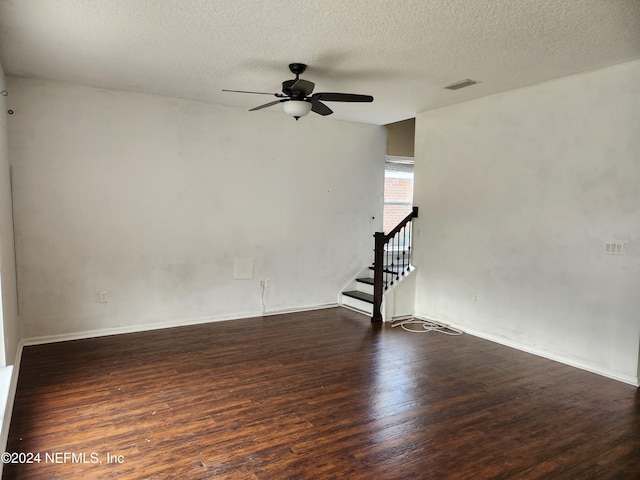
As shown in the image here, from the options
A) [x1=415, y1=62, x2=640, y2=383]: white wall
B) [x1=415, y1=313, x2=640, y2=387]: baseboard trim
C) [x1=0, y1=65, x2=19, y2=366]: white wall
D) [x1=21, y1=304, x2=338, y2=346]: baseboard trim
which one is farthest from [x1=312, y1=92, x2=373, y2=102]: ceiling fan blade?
[x1=21, y1=304, x2=338, y2=346]: baseboard trim

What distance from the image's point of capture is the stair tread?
19.2 feet

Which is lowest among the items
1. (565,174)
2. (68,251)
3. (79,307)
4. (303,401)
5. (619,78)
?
(303,401)

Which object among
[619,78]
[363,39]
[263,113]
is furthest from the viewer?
[263,113]

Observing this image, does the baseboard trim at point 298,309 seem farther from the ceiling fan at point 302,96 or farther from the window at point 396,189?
the ceiling fan at point 302,96

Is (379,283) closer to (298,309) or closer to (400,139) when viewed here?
(298,309)

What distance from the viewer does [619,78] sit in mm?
3562

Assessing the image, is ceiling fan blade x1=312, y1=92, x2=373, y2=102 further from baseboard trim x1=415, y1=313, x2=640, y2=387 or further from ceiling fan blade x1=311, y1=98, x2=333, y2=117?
baseboard trim x1=415, y1=313, x2=640, y2=387

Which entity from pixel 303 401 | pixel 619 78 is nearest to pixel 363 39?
pixel 619 78

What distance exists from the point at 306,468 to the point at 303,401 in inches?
31.9

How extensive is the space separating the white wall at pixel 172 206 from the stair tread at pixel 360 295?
0.63 ft

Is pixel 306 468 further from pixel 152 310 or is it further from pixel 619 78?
pixel 619 78

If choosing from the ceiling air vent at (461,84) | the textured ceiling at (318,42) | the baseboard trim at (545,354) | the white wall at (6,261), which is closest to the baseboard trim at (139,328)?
the white wall at (6,261)

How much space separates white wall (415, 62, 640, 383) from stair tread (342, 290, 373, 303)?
0.82 metres

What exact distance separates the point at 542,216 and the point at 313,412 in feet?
9.70
